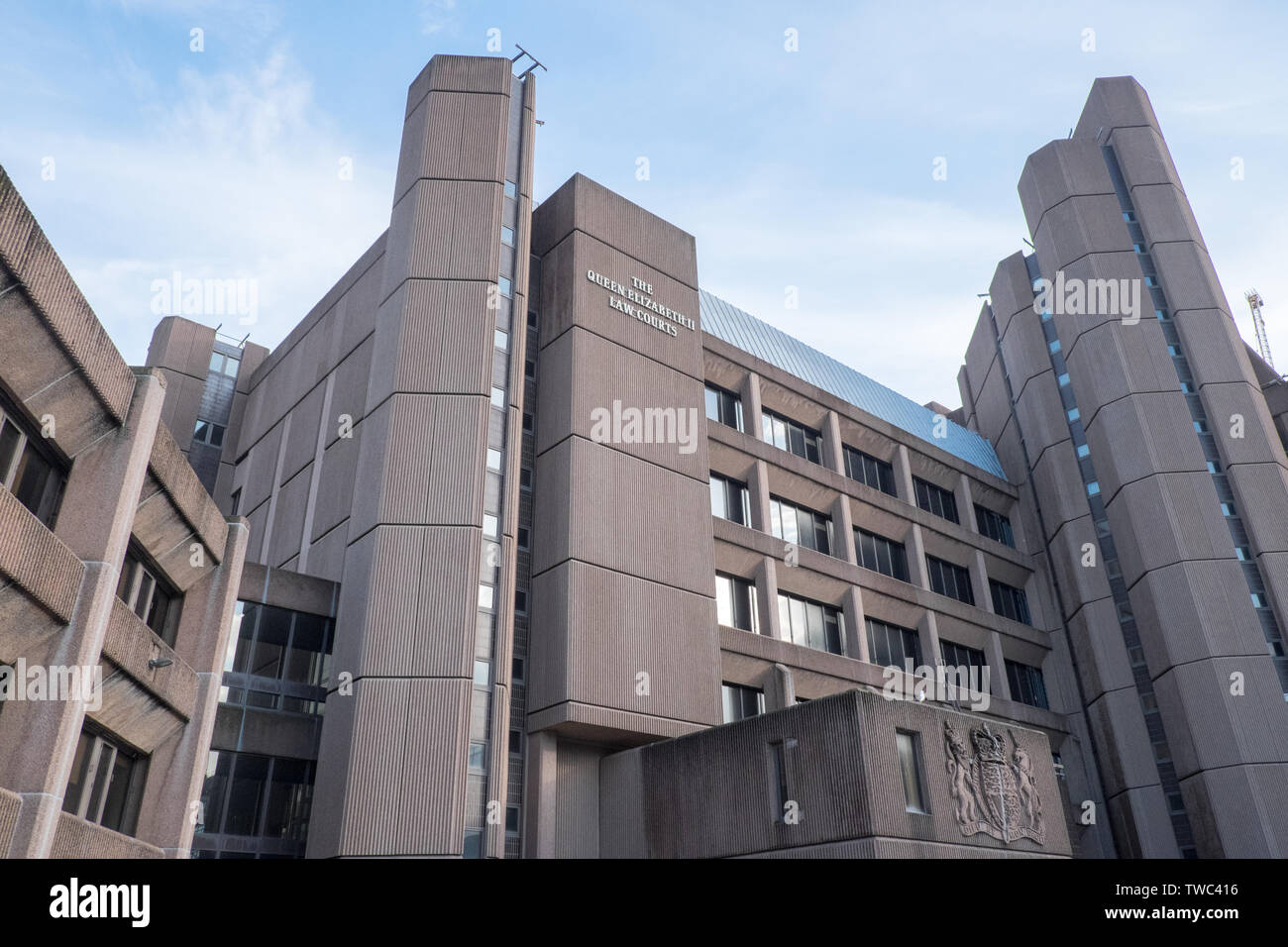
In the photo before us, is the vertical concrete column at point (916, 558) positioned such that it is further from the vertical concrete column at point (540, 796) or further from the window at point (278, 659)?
the window at point (278, 659)

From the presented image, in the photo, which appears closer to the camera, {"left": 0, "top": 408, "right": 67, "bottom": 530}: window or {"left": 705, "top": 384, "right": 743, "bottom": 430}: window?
{"left": 0, "top": 408, "right": 67, "bottom": 530}: window

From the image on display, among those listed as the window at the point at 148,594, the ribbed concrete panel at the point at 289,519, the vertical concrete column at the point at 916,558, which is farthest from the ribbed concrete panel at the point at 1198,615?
the window at the point at 148,594

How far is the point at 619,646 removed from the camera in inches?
1201

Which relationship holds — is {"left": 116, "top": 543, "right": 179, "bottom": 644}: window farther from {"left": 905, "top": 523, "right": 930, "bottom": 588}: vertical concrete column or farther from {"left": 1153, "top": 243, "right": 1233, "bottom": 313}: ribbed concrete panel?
{"left": 1153, "top": 243, "right": 1233, "bottom": 313}: ribbed concrete panel

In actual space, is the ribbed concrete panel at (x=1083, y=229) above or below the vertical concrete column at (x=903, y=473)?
above

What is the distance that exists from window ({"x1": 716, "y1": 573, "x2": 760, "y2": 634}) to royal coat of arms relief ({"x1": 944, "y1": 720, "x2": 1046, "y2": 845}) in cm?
1045

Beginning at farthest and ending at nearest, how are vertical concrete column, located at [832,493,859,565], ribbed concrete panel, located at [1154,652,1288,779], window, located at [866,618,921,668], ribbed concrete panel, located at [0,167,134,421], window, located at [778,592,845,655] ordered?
window, located at [866,618,921,668] → vertical concrete column, located at [832,493,859,565] → window, located at [778,592,845,655] → ribbed concrete panel, located at [1154,652,1288,779] → ribbed concrete panel, located at [0,167,134,421]

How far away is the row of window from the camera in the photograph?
1613 inches

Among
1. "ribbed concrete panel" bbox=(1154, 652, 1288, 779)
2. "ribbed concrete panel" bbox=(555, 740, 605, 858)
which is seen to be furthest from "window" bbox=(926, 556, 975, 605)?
"ribbed concrete panel" bbox=(555, 740, 605, 858)

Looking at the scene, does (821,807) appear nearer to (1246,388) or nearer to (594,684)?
(594,684)

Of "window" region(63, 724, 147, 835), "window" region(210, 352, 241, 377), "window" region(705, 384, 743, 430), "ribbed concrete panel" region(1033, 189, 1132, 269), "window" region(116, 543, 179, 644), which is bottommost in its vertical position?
"window" region(63, 724, 147, 835)

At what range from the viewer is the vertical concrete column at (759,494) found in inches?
1518

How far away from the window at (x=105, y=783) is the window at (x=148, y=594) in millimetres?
2649

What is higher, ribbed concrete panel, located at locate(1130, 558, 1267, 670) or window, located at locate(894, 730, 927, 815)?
ribbed concrete panel, located at locate(1130, 558, 1267, 670)
